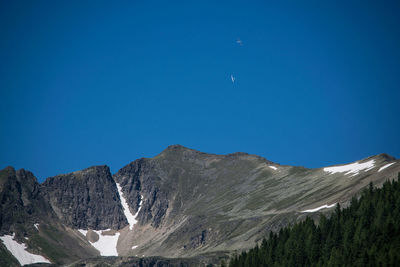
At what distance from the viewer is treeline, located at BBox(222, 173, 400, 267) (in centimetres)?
15350

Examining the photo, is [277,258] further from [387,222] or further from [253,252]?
[387,222]

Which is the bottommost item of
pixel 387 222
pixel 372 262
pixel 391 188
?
pixel 372 262

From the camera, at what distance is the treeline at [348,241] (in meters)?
154

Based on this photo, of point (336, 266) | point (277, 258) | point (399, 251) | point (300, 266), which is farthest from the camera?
point (277, 258)

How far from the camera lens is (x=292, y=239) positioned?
621 feet

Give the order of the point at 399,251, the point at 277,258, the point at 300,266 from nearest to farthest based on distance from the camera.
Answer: the point at 399,251
the point at 300,266
the point at 277,258

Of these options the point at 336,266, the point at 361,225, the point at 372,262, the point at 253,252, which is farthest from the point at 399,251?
the point at 253,252

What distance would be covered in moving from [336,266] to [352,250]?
7.19 metres

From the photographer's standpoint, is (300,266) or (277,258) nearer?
(300,266)

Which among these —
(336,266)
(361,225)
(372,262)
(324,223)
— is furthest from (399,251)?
(324,223)

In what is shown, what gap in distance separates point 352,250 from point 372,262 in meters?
13.1

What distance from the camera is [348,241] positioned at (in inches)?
6732

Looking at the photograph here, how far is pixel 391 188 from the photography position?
635ft

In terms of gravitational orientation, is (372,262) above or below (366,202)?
below
